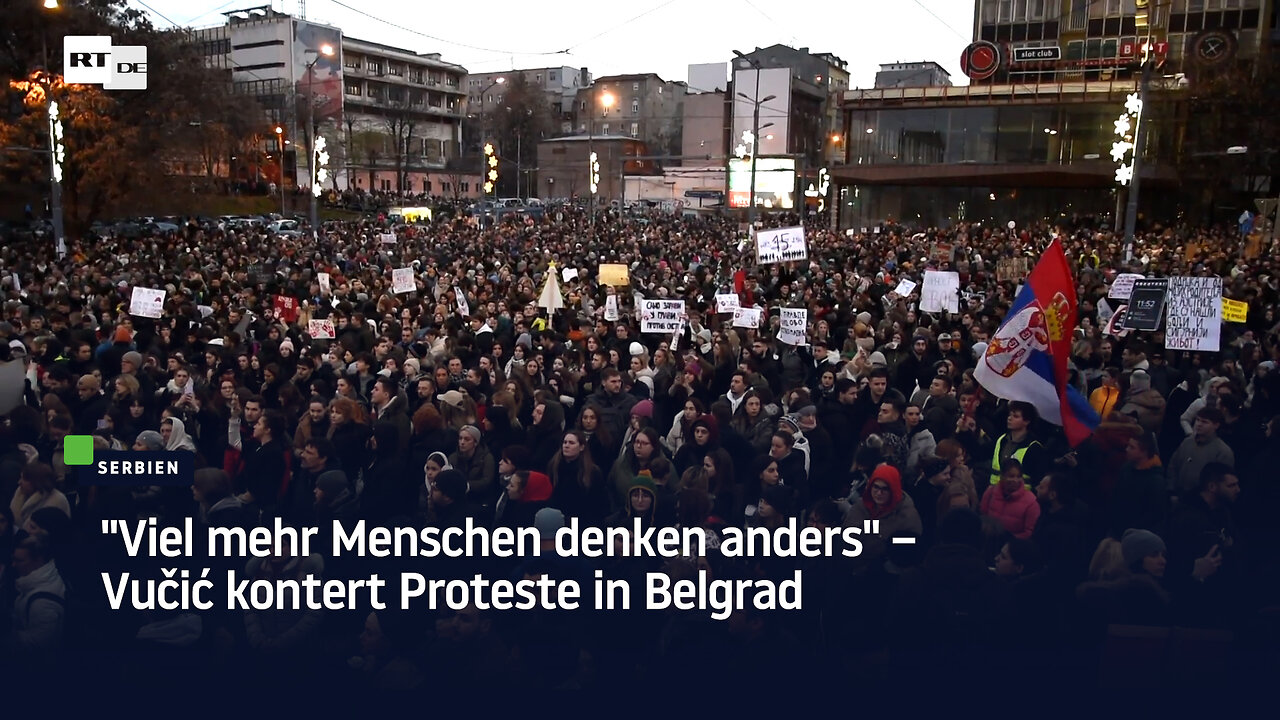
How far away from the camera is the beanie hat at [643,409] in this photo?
8.17 metres

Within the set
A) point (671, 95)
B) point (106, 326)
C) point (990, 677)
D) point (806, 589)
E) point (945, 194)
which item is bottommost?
point (990, 677)

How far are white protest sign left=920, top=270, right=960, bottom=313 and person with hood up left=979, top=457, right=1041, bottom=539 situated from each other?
26.0 ft

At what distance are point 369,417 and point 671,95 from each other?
3911 inches

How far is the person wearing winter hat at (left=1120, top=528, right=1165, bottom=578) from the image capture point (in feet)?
16.1

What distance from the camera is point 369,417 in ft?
27.0

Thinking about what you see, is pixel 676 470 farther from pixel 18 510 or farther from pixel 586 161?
pixel 586 161

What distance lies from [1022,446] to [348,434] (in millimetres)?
4805

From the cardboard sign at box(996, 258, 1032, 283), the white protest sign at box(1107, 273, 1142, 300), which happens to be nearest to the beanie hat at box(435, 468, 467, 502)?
the white protest sign at box(1107, 273, 1142, 300)

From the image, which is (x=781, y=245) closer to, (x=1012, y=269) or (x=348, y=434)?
(x=1012, y=269)

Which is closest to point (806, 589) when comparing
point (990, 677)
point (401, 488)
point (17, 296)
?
point (990, 677)

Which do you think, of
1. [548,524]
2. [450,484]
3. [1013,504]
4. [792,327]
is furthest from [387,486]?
[792,327]

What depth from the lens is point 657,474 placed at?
21.4 feet

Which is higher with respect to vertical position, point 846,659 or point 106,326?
point 106,326

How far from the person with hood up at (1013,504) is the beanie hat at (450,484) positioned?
3.18 meters
